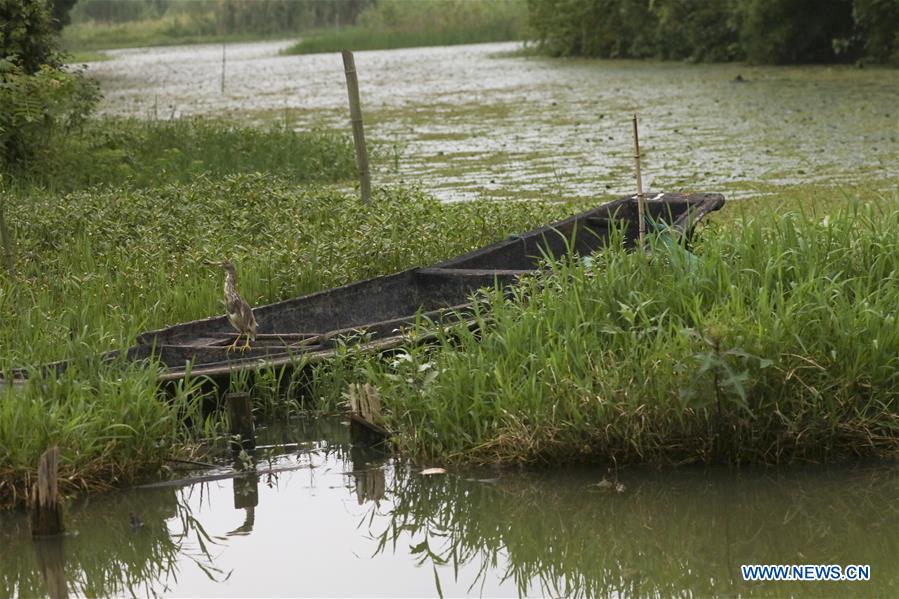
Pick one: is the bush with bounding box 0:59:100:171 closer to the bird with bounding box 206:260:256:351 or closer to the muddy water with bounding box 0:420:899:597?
the bird with bounding box 206:260:256:351

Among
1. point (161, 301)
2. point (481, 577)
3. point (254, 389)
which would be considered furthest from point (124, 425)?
point (161, 301)

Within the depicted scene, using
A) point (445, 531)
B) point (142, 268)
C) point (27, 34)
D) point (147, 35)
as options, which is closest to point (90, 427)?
point (445, 531)

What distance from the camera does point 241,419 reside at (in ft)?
18.5

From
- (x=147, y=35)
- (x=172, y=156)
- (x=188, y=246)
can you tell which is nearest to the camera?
(x=188, y=246)

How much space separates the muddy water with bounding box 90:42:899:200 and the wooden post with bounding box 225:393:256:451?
6.78 metres

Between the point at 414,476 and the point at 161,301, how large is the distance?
2.46m

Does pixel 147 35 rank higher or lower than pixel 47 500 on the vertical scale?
higher

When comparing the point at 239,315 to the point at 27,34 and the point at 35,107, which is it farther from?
the point at 27,34

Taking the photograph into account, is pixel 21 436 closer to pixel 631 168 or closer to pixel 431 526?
pixel 431 526

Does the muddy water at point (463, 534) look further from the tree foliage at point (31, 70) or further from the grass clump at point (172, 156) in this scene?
the grass clump at point (172, 156)

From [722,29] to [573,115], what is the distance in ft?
37.8

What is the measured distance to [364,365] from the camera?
6129 mm

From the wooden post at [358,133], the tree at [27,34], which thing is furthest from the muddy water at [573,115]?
the tree at [27,34]

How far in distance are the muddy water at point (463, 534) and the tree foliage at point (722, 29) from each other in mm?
20625
